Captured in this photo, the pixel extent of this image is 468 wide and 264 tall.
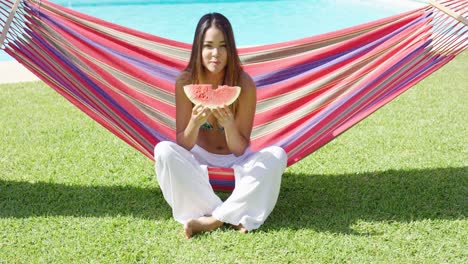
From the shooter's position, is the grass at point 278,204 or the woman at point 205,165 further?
the woman at point 205,165

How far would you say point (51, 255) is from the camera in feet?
9.53

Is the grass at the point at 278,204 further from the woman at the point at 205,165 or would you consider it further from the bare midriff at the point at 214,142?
the bare midriff at the point at 214,142

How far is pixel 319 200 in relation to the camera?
140 inches

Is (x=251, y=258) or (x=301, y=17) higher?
(x=251, y=258)

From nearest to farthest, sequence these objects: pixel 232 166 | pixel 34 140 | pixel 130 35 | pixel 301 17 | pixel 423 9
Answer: pixel 232 166
pixel 423 9
pixel 130 35
pixel 34 140
pixel 301 17

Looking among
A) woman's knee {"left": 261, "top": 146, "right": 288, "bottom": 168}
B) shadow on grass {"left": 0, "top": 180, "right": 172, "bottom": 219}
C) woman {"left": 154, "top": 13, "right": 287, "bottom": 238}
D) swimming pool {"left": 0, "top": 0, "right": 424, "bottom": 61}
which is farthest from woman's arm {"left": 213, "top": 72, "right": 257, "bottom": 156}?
swimming pool {"left": 0, "top": 0, "right": 424, "bottom": 61}

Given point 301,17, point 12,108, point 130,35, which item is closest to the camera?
point 130,35

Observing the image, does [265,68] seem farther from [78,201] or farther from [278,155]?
[78,201]

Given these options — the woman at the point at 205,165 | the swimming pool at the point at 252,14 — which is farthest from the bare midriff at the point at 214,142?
the swimming pool at the point at 252,14

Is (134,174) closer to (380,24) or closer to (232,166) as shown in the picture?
(232,166)

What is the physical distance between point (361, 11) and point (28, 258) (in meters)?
12.4

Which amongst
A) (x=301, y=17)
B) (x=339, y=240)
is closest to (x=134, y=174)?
(x=339, y=240)

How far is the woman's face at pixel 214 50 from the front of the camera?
123 inches

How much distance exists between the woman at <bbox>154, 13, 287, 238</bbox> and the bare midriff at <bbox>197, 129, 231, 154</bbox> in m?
0.13
